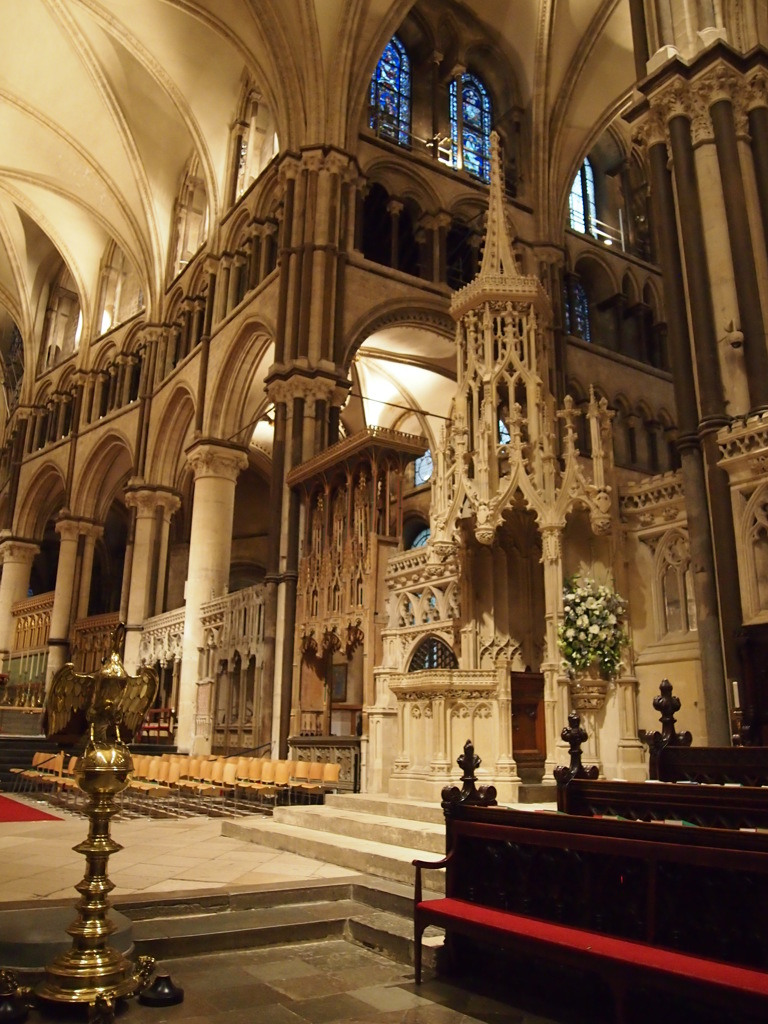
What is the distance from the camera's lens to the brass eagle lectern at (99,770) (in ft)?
10.4

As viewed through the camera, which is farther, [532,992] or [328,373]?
[328,373]

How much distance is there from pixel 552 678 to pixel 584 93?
15.5 m

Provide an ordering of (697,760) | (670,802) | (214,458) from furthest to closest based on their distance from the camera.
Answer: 1. (214,458)
2. (697,760)
3. (670,802)

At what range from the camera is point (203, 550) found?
57.9 ft

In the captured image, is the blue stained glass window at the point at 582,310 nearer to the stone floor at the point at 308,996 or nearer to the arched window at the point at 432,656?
the arched window at the point at 432,656

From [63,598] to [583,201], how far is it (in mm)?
17319

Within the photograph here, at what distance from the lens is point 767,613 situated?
24.6 feet

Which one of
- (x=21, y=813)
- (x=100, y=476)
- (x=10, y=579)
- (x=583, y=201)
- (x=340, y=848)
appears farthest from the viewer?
(x=10, y=579)

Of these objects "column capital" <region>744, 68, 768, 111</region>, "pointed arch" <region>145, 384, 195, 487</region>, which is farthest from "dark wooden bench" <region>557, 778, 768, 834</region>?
"pointed arch" <region>145, 384, 195, 487</region>

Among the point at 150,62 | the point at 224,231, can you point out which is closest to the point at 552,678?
the point at 224,231

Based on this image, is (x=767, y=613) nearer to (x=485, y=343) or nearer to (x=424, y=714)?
(x=424, y=714)

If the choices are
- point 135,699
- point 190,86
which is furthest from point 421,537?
point 135,699

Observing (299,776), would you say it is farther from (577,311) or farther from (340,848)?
(577,311)

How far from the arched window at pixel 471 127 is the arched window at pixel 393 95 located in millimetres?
1191
